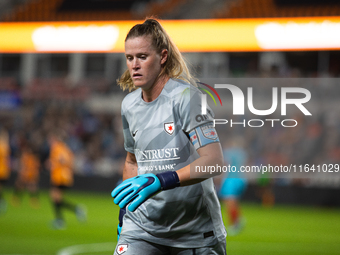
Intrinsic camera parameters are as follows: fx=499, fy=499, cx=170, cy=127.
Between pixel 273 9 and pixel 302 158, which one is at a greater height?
pixel 273 9

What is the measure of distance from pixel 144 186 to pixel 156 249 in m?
0.55

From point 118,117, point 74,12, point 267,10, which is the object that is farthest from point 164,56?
point 74,12

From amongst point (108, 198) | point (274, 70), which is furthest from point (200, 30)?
point (108, 198)

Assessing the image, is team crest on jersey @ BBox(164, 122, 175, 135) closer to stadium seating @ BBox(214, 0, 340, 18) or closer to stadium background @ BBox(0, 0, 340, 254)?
stadium background @ BBox(0, 0, 340, 254)

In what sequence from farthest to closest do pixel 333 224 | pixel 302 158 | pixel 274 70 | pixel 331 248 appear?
pixel 274 70 < pixel 302 158 < pixel 333 224 < pixel 331 248

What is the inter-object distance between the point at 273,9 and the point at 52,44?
10.00 metres

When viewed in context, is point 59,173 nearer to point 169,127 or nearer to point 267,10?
point 169,127

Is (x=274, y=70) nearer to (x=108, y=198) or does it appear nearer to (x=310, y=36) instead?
(x=310, y=36)

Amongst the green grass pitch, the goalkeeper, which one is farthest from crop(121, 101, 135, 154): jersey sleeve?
the green grass pitch

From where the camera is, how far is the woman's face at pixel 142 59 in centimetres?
295

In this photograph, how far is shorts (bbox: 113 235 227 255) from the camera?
9.98 feet

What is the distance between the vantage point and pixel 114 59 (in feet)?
89.3

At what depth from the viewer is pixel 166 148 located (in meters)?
3.05

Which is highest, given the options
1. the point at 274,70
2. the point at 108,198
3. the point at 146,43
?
the point at 274,70
